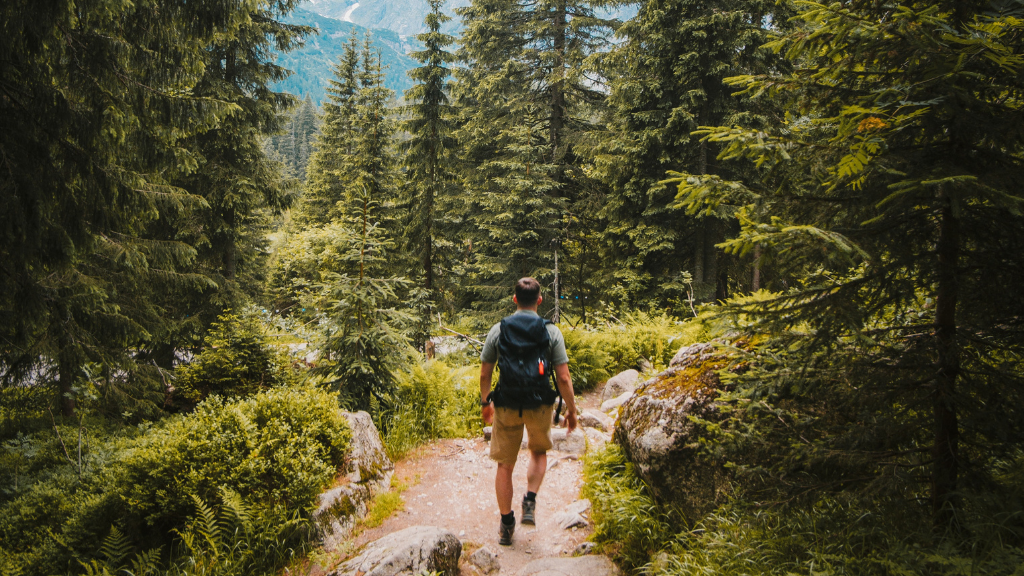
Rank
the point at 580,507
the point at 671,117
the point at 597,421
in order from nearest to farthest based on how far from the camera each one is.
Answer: the point at 580,507
the point at 597,421
the point at 671,117

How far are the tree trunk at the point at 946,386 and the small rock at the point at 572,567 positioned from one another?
7.41ft

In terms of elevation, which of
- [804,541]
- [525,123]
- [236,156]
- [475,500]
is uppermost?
[525,123]

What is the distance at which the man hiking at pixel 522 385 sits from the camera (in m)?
4.19

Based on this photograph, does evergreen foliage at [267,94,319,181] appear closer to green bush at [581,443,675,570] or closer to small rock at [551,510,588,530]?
small rock at [551,510,588,530]

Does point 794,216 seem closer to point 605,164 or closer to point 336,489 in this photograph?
point 336,489

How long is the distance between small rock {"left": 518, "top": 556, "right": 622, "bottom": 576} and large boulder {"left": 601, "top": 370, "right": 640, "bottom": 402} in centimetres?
540

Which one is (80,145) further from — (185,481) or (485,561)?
(485,561)

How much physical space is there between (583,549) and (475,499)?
1.82 m

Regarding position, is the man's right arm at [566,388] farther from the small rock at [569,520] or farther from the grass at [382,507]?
the grass at [382,507]

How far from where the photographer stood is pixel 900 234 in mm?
2695

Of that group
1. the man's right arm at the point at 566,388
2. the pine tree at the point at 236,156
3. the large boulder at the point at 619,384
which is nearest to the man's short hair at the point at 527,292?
the man's right arm at the point at 566,388

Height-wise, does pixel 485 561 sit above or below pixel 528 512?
below

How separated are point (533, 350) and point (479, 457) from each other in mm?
3251

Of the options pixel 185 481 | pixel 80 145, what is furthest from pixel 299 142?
pixel 185 481
